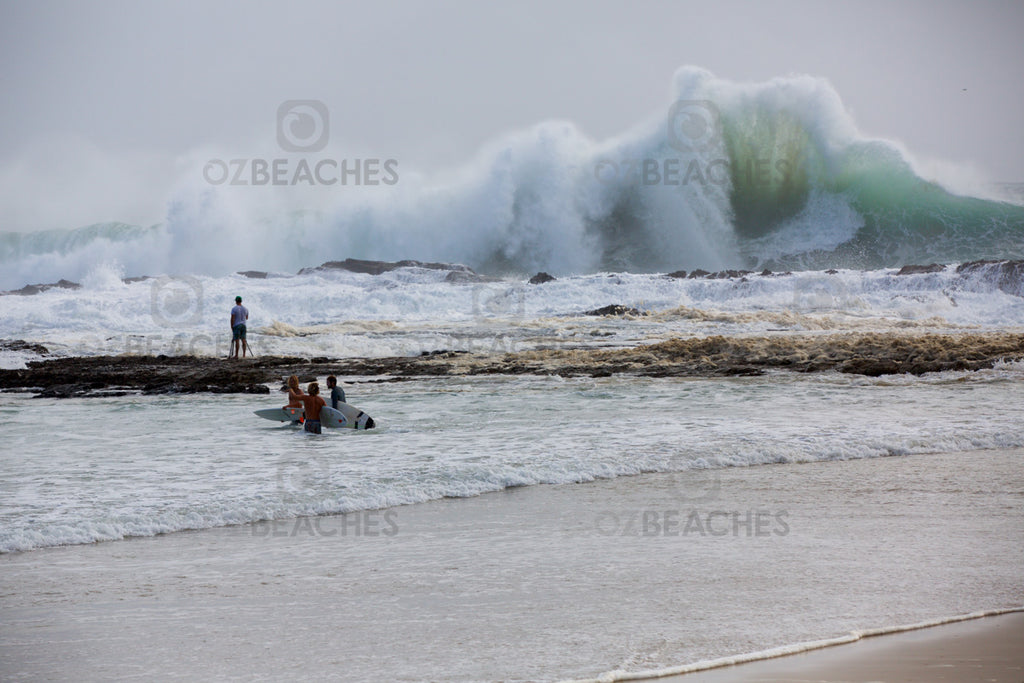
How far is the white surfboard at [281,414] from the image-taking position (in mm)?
10234

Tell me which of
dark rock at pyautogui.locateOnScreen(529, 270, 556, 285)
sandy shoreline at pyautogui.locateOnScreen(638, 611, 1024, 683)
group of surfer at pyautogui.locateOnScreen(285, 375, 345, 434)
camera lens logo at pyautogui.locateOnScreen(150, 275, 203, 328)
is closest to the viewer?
sandy shoreline at pyautogui.locateOnScreen(638, 611, 1024, 683)

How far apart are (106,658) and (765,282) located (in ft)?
114

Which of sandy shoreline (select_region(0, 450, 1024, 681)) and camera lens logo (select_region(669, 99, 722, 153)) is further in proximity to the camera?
camera lens logo (select_region(669, 99, 722, 153))

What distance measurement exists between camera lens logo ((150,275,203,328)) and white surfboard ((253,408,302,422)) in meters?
19.9

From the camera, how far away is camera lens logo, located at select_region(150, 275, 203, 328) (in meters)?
30.3

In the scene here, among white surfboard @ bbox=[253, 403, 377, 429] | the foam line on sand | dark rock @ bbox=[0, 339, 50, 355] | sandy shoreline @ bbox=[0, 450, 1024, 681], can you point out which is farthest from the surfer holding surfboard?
dark rock @ bbox=[0, 339, 50, 355]

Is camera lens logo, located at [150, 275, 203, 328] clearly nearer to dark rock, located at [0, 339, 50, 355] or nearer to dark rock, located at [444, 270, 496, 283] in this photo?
dark rock, located at [0, 339, 50, 355]

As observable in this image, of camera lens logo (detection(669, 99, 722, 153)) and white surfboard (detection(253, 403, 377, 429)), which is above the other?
camera lens logo (detection(669, 99, 722, 153))

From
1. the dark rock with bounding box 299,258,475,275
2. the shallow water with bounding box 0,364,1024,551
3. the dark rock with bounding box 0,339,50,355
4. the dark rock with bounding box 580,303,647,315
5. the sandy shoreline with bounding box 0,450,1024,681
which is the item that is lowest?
the sandy shoreline with bounding box 0,450,1024,681

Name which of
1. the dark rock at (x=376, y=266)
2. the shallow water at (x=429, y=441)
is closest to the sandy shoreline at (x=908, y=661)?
the shallow water at (x=429, y=441)

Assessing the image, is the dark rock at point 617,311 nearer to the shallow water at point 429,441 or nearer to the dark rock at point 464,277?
the dark rock at point 464,277

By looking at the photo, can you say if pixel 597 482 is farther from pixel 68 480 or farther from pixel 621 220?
pixel 621 220

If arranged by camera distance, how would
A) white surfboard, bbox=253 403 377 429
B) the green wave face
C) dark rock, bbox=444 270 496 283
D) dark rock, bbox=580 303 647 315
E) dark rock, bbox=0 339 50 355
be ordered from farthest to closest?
the green wave face, dark rock, bbox=444 270 496 283, dark rock, bbox=580 303 647 315, dark rock, bbox=0 339 50 355, white surfboard, bbox=253 403 377 429

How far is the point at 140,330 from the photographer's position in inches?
1096
